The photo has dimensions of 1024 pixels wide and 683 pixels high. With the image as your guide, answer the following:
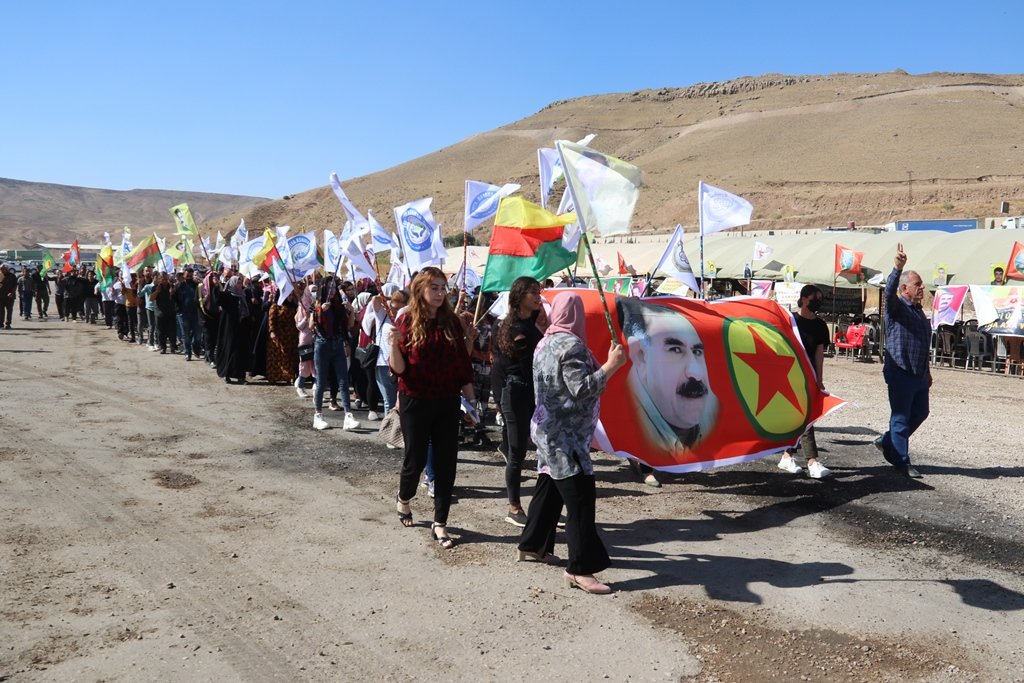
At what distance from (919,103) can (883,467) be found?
120121mm

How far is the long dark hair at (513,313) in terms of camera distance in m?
6.42

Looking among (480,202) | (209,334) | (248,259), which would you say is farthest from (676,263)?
(209,334)

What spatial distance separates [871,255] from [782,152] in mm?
79326

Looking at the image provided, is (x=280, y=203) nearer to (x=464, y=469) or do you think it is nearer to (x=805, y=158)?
(x=805, y=158)

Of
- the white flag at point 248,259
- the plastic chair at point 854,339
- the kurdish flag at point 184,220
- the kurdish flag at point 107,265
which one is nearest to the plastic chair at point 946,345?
the plastic chair at point 854,339

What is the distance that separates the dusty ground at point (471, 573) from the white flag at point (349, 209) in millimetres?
2635

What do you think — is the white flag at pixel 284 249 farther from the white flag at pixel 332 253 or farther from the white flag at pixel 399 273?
the white flag at pixel 399 273

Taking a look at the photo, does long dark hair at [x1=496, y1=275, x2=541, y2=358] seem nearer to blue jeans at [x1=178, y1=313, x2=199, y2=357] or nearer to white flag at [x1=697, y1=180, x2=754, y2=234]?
white flag at [x1=697, y1=180, x2=754, y2=234]

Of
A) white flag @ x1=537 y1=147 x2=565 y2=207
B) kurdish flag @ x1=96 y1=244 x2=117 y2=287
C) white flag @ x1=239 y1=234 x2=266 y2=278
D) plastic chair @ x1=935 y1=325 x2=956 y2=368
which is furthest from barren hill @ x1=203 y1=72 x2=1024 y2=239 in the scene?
white flag @ x1=537 y1=147 x2=565 y2=207

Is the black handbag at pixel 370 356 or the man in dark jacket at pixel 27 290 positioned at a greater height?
the man in dark jacket at pixel 27 290

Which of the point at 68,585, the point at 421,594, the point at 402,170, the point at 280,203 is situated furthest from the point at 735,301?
the point at 402,170

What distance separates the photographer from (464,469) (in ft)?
28.3

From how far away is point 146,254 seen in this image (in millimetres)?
19469

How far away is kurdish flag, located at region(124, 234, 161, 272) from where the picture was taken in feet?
62.5
